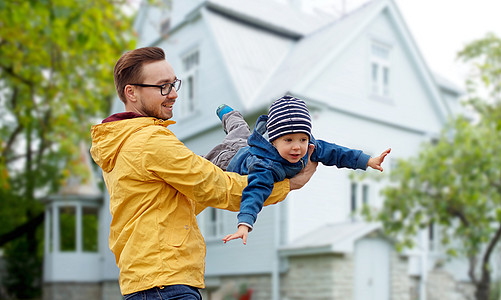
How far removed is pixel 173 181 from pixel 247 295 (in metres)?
11.7

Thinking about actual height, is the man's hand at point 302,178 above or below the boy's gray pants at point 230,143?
below

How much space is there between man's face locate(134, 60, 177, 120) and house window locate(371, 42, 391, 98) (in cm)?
1253

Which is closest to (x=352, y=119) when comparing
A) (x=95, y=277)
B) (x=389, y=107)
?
(x=389, y=107)

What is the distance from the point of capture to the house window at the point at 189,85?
15.0 m

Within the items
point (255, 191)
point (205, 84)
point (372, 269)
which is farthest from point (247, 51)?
point (255, 191)

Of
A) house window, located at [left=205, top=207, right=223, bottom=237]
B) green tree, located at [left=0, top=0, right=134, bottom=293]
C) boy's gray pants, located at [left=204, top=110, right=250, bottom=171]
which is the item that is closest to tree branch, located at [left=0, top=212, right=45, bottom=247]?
green tree, located at [left=0, top=0, right=134, bottom=293]

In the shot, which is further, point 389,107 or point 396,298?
point 389,107

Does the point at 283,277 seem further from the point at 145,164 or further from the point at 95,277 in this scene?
the point at 145,164

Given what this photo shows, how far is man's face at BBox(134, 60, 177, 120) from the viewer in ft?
7.34

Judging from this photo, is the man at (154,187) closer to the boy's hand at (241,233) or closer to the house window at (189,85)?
the boy's hand at (241,233)

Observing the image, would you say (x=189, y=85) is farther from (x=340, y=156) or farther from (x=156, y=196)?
(x=156, y=196)

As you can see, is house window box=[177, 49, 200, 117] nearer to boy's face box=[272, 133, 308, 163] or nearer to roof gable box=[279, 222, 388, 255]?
roof gable box=[279, 222, 388, 255]

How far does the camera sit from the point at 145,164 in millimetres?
2117

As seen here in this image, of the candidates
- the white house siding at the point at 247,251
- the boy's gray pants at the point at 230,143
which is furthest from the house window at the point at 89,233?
the boy's gray pants at the point at 230,143
